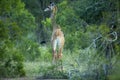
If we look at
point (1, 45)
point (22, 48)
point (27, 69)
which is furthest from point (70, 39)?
point (1, 45)

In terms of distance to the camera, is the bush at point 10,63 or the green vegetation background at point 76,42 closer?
the green vegetation background at point 76,42

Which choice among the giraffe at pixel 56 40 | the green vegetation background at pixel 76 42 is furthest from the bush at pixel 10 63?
the giraffe at pixel 56 40

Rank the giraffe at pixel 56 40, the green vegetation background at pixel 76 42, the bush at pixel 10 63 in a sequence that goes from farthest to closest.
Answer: the giraffe at pixel 56 40 → the bush at pixel 10 63 → the green vegetation background at pixel 76 42

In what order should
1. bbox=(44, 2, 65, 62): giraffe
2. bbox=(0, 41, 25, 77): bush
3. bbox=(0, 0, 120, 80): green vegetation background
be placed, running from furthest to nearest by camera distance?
bbox=(44, 2, 65, 62): giraffe, bbox=(0, 41, 25, 77): bush, bbox=(0, 0, 120, 80): green vegetation background

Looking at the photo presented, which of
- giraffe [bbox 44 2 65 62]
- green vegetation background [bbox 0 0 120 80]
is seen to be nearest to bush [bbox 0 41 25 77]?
green vegetation background [bbox 0 0 120 80]

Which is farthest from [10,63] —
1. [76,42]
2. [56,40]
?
[76,42]

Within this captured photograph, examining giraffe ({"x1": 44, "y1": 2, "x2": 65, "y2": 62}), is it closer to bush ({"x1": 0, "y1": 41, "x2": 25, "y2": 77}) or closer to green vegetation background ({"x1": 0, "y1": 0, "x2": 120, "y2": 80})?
green vegetation background ({"x1": 0, "y1": 0, "x2": 120, "y2": 80})

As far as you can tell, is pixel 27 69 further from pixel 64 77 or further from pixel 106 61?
pixel 106 61

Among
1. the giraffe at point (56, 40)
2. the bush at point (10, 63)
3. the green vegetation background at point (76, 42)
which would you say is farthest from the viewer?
the giraffe at point (56, 40)

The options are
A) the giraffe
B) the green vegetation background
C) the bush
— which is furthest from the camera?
the giraffe

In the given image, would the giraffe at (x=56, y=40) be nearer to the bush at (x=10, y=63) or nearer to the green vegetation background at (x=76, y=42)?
the green vegetation background at (x=76, y=42)

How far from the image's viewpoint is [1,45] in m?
12.1

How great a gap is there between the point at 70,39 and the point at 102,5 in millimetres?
5923

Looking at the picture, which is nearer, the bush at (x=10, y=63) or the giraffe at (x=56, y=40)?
the bush at (x=10, y=63)
